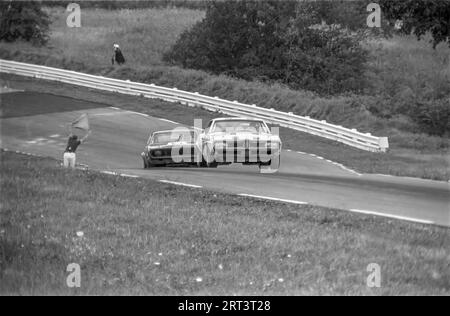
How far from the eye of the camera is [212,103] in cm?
2738

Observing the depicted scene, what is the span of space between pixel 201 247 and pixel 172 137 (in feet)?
28.1

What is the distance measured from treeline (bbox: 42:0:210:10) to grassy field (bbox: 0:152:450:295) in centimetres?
3928

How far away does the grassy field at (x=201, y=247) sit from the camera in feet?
21.3

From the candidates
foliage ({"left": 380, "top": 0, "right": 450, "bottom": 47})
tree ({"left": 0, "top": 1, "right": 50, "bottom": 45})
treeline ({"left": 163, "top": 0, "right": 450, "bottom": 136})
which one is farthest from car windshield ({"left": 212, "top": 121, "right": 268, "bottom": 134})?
tree ({"left": 0, "top": 1, "right": 50, "bottom": 45})

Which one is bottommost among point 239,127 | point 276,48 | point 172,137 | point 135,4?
point 172,137

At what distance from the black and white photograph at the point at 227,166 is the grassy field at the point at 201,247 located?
0.03 metres

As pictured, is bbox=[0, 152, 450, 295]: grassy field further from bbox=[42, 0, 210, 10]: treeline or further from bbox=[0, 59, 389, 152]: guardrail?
bbox=[42, 0, 210, 10]: treeline

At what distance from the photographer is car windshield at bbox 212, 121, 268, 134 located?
15.1 meters

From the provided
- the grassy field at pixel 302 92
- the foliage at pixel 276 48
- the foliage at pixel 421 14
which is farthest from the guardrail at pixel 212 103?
the foliage at pixel 276 48

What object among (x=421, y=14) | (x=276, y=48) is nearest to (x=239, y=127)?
(x=421, y=14)

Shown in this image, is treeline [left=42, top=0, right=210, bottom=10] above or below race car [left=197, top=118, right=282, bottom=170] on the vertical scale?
above

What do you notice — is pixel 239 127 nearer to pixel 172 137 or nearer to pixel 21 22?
pixel 172 137

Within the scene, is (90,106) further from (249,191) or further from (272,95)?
(249,191)

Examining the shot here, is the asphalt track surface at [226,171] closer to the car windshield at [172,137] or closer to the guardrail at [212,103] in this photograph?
the car windshield at [172,137]
